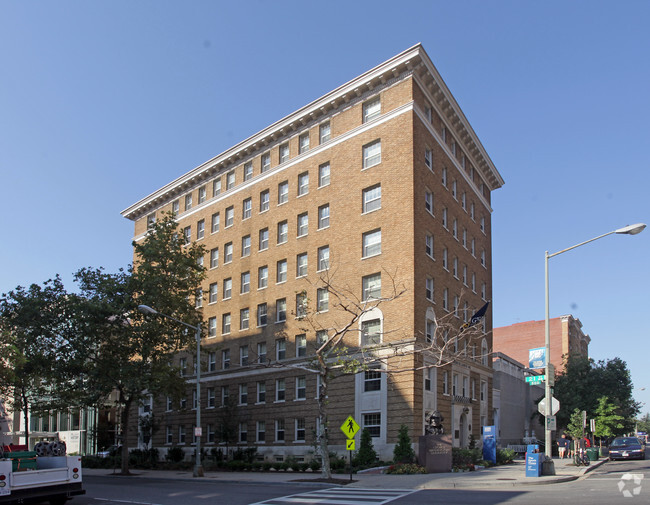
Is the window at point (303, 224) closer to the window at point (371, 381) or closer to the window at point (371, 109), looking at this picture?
the window at point (371, 109)

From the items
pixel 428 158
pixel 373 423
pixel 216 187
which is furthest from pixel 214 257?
pixel 373 423

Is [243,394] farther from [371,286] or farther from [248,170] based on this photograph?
[248,170]

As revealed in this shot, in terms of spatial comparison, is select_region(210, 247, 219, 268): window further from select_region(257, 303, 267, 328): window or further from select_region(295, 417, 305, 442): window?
select_region(295, 417, 305, 442): window

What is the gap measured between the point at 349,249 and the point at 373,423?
35.4 feet

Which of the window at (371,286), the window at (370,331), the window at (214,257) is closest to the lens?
the window at (370,331)

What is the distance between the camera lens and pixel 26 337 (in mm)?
37906

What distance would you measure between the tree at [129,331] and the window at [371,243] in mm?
11745

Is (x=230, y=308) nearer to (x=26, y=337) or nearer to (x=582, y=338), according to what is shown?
(x=26, y=337)

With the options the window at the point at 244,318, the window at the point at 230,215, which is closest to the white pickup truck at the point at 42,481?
the window at the point at 244,318

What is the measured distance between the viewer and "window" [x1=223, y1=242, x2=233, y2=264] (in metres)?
50.7

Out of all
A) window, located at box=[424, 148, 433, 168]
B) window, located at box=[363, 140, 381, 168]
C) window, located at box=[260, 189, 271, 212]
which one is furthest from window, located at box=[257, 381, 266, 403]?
window, located at box=[424, 148, 433, 168]

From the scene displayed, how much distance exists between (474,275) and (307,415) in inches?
673

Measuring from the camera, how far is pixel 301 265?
142 ft

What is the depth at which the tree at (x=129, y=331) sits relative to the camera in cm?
3762
